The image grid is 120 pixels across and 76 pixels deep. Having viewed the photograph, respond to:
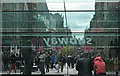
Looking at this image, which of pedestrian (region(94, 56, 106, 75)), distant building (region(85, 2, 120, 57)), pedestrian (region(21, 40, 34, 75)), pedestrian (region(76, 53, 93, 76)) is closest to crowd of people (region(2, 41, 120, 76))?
pedestrian (region(21, 40, 34, 75))

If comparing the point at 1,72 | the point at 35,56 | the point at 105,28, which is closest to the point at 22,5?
the point at 35,56

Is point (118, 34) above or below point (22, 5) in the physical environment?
below

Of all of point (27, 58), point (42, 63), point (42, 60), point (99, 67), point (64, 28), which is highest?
point (64, 28)

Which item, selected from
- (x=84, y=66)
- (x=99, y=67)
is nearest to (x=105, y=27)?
(x=99, y=67)

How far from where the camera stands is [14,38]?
11945 mm

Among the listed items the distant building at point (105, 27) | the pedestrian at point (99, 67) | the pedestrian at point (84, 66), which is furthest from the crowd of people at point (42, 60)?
the pedestrian at point (84, 66)

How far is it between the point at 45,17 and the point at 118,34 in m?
3.65

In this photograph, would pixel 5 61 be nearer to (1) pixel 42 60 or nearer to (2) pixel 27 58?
(2) pixel 27 58

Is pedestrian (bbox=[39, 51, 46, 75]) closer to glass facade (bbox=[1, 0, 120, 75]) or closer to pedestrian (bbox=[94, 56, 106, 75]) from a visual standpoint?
glass facade (bbox=[1, 0, 120, 75])

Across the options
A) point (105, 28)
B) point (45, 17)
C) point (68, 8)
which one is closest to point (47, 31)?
point (45, 17)

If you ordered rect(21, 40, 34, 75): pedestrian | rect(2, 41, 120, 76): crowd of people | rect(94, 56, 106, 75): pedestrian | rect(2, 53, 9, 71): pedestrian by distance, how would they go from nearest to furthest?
rect(94, 56, 106, 75): pedestrian → rect(21, 40, 34, 75): pedestrian → rect(2, 41, 120, 76): crowd of people → rect(2, 53, 9, 71): pedestrian

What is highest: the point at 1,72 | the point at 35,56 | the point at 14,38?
the point at 14,38

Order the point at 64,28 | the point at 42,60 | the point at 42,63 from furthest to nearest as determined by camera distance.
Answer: the point at 64,28 → the point at 42,60 → the point at 42,63

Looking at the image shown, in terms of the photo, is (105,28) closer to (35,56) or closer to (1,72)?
(35,56)
